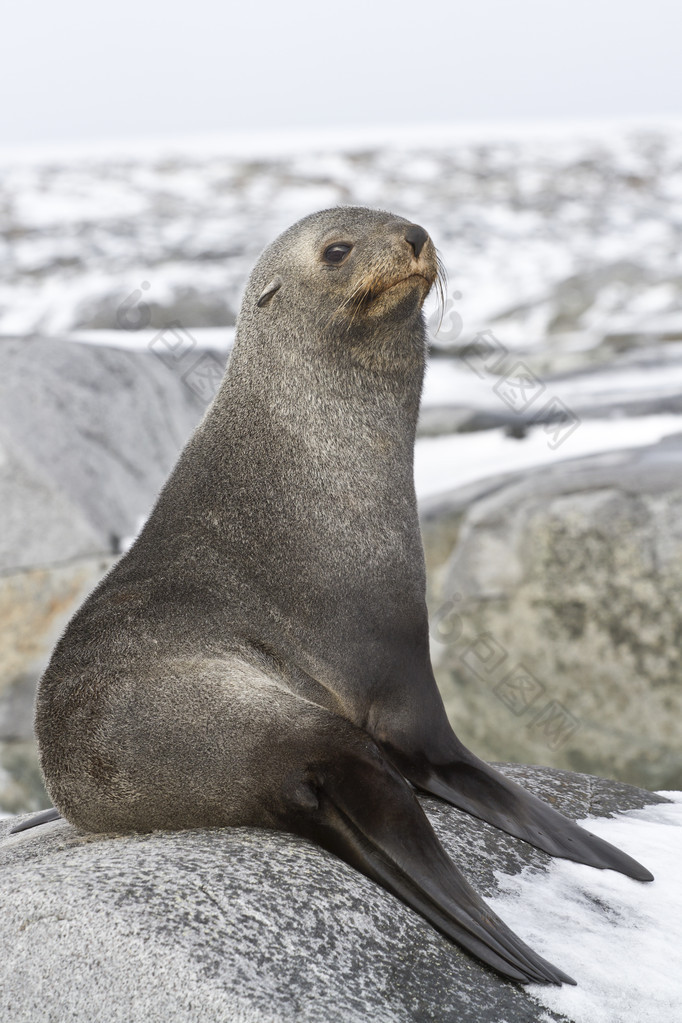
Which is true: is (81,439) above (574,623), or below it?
above

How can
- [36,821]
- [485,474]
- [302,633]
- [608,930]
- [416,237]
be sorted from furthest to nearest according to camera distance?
[485,474]
[36,821]
[416,237]
[302,633]
[608,930]

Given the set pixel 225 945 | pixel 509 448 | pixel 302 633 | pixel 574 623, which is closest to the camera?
pixel 225 945

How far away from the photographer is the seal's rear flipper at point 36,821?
407cm

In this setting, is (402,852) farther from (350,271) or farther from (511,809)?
(350,271)

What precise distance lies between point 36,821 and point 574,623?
162 inches

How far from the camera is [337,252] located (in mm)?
4004

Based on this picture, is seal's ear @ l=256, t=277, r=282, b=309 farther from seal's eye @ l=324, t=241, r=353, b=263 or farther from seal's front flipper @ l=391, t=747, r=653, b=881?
seal's front flipper @ l=391, t=747, r=653, b=881

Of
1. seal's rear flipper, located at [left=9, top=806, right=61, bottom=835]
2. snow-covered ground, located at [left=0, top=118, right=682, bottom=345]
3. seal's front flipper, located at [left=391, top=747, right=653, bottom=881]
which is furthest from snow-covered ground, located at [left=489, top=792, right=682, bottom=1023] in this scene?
snow-covered ground, located at [left=0, top=118, right=682, bottom=345]

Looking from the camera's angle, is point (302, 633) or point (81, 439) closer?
point (302, 633)

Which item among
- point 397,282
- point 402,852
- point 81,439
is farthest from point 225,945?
point 81,439

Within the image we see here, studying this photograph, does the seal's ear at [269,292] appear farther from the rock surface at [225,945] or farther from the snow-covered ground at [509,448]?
the snow-covered ground at [509,448]

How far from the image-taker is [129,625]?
3.39 metres

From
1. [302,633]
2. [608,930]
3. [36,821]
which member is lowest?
[36,821]

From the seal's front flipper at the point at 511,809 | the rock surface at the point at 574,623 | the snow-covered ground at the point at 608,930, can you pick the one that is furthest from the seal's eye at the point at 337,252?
the rock surface at the point at 574,623
